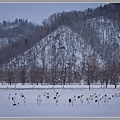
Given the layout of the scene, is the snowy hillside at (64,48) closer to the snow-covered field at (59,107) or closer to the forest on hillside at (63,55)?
the forest on hillside at (63,55)

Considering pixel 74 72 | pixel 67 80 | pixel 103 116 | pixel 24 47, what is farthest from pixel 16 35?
pixel 74 72

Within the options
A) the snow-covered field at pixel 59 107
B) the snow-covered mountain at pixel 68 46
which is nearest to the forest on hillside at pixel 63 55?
the snow-covered mountain at pixel 68 46

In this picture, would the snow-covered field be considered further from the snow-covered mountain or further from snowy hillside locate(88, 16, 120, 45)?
the snow-covered mountain

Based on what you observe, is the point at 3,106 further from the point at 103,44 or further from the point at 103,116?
the point at 103,44

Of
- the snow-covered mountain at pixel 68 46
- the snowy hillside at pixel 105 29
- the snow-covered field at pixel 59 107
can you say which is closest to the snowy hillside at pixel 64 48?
the snow-covered mountain at pixel 68 46

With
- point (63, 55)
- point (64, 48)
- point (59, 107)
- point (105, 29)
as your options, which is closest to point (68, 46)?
point (64, 48)

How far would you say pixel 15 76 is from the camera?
13.9m

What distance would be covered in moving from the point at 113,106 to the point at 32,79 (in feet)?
26.1

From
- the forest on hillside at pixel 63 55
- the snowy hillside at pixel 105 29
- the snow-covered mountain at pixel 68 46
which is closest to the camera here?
the forest on hillside at pixel 63 55

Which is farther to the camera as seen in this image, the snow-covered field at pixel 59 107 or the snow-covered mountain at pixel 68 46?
the snow-covered mountain at pixel 68 46

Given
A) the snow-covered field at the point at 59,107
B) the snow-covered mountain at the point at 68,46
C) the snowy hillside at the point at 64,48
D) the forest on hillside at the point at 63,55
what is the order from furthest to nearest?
the snowy hillside at the point at 64,48 < the snow-covered mountain at the point at 68,46 < the forest on hillside at the point at 63,55 < the snow-covered field at the point at 59,107

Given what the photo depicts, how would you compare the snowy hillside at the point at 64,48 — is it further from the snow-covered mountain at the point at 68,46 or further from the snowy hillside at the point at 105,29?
the snowy hillside at the point at 105,29

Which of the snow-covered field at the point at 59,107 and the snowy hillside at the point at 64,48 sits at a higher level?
the snowy hillside at the point at 64,48

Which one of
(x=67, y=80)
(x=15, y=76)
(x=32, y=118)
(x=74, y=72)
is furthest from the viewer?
(x=74, y=72)
